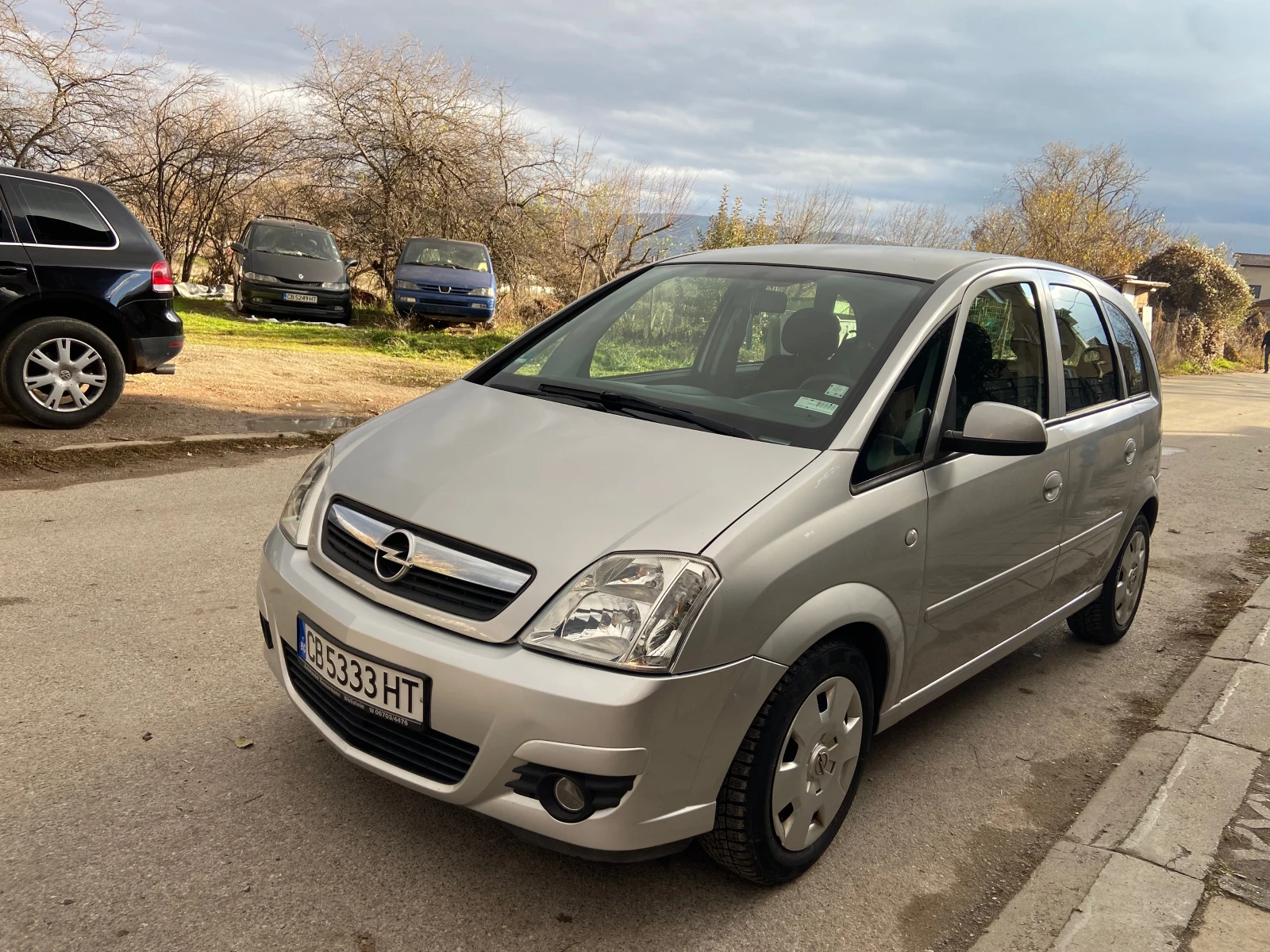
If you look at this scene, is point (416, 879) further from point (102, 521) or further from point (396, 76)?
point (396, 76)

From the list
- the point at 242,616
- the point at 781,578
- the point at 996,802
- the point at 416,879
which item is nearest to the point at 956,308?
the point at 781,578

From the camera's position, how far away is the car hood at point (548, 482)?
240 centimetres

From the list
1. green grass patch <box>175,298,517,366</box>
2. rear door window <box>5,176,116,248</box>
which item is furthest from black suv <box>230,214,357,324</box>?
rear door window <box>5,176,116,248</box>

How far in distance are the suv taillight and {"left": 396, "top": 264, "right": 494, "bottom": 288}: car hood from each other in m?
9.48

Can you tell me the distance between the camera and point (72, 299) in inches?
284

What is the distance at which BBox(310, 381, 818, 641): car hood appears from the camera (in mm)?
2400

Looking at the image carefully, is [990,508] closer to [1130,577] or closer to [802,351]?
[802,351]

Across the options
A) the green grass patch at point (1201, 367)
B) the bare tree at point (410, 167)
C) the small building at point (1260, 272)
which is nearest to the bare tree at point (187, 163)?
the bare tree at point (410, 167)

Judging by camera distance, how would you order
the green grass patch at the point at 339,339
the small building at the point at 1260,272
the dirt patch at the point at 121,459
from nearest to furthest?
the dirt patch at the point at 121,459 < the green grass patch at the point at 339,339 < the small building at the point at 1260,272

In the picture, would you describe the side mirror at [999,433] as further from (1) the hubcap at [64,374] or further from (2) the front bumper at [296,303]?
(2) the front bumper at [296,303]

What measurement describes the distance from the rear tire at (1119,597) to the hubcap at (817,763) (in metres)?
2.30

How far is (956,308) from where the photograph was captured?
10.9 feet

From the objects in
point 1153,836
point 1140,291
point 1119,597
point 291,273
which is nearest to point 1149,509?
point 1119,597

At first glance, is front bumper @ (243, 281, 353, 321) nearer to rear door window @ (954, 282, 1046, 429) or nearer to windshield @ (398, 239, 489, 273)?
windshield @ (398, 239, 489, 273)
